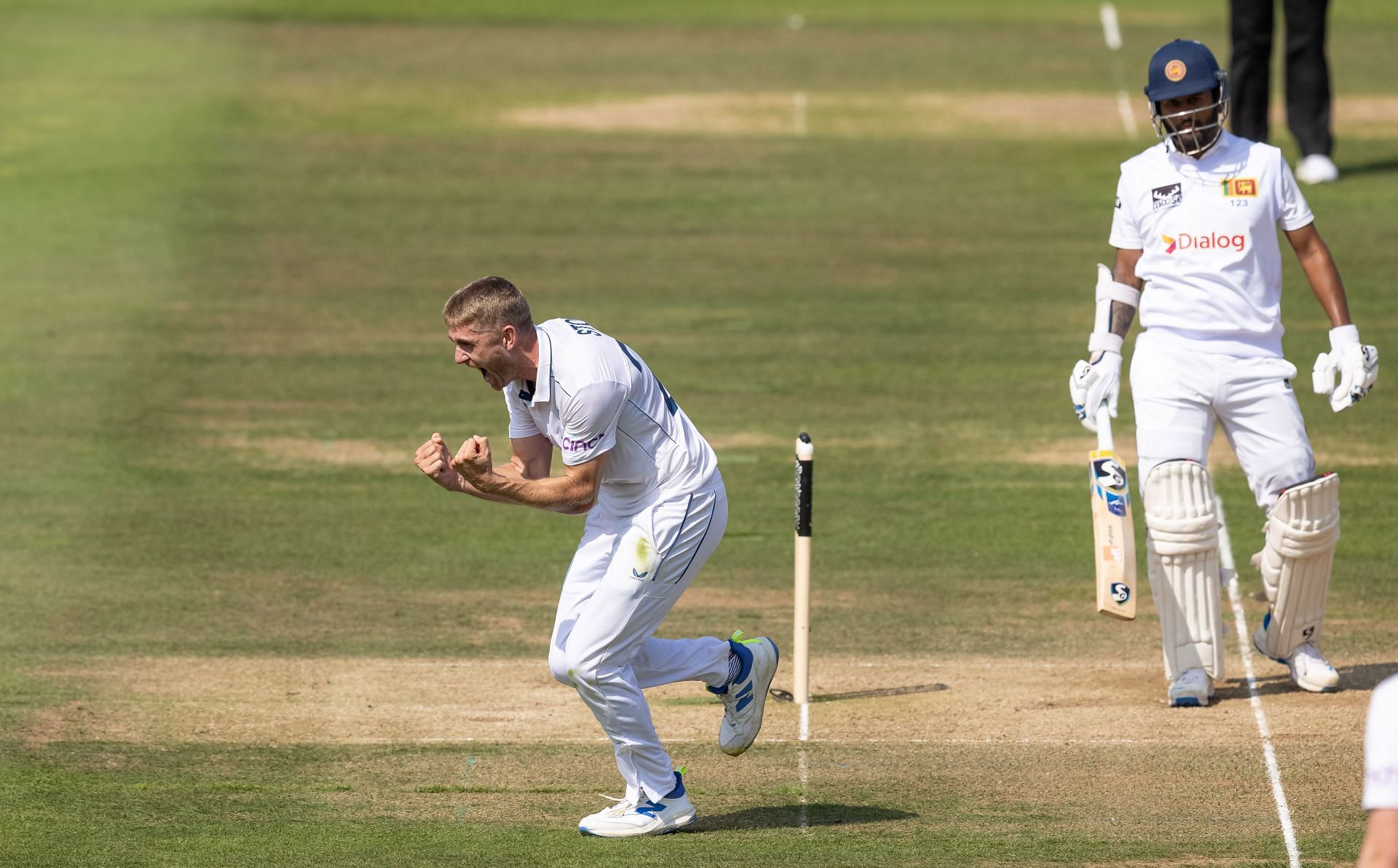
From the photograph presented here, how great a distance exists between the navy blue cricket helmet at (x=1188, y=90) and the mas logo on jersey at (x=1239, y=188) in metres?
0.19

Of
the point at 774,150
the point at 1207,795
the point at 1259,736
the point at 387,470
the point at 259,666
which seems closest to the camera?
the point at 1207,795

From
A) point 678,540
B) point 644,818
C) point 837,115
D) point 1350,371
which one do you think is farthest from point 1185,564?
point 837,115

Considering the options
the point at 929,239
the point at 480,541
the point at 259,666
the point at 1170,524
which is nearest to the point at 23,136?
the point at 929,239

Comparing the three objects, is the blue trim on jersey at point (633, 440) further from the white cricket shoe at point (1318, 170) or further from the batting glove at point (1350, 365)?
the white cricket shoe at point (1318, 170)

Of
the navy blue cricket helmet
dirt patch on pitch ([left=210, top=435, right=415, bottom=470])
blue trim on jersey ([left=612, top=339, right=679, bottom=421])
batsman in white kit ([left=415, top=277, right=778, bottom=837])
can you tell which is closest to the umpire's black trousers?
dirt patch on pitch ([left=210, top=435, right=415, bottom=470])

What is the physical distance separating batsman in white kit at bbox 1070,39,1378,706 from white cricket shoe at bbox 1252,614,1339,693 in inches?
1.3

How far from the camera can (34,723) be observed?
8.22 m

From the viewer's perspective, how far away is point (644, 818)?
6.76 metres

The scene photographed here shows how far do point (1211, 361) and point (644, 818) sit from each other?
3.23 metres

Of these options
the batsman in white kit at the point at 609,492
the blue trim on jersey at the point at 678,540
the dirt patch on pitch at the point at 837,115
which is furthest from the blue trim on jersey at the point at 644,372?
the dirt patch on pitch at the point at 837,115

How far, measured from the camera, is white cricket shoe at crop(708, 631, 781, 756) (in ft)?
23.4

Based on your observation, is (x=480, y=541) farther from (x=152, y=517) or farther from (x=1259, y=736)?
(x=1259, y=736)

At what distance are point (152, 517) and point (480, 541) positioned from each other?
214cm

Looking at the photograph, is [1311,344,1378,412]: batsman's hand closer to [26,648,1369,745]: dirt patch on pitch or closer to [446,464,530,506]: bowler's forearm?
[26,648,1369,745]: dirt patch on pitch
